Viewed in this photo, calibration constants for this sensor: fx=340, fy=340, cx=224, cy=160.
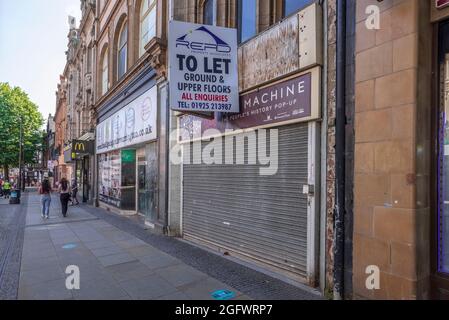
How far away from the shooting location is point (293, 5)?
6488mm

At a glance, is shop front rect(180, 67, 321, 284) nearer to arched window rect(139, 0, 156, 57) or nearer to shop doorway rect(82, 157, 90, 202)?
arched window rect(139, 0, 156, 57)

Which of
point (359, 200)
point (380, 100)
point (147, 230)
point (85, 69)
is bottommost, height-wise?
point (147, 230)

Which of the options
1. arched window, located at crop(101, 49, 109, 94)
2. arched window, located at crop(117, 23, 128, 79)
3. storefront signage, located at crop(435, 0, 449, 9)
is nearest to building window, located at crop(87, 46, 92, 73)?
arched window, located at crop(101, 49, 109, 94)

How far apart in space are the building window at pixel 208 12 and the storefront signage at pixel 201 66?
2.50 m

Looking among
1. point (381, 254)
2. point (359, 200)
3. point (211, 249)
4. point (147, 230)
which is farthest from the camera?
point (147, 230)

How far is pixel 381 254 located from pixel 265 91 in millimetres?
3581

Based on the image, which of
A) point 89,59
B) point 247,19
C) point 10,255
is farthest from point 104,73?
point 10,255

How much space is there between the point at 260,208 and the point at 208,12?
5.90 meters

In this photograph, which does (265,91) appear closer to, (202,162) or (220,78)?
(220,78)

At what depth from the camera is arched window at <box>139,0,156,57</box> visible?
12508mm

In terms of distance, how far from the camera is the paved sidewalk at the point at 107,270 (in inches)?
202

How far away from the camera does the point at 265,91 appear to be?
6.52 m

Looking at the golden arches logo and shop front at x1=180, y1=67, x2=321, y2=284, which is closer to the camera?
shop front at x1=180, y1=67, x2=321, y2=284
